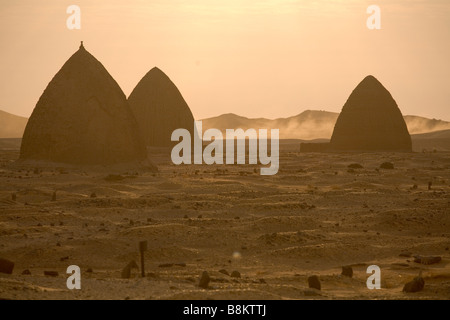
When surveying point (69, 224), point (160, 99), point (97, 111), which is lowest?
point (69, 224)

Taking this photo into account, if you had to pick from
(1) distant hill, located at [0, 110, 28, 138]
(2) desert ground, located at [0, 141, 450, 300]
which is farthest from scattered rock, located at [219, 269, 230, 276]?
(1) distant hill, located at [0, 110, 28, 138]

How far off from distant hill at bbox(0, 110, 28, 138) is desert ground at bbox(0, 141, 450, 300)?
9130cm

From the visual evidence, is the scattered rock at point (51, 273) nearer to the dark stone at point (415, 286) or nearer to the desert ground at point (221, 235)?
the desert ground at point (221, 235)

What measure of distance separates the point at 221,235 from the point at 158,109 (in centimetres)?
2592

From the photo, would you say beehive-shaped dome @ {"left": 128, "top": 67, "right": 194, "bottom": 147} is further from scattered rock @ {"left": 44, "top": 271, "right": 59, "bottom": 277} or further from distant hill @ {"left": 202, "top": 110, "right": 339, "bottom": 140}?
distant hill @ {"left": 202, "top": 110, "right": 339, "bottom": 140}

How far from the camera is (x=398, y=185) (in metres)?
18.2

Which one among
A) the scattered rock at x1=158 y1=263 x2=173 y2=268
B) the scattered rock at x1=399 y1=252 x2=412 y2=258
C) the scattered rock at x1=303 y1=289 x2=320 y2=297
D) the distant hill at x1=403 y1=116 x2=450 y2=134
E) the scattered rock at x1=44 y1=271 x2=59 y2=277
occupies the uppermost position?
the distant hill at x1=403 y1=116 x2=450 y2=134

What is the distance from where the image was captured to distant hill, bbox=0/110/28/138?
106 metres

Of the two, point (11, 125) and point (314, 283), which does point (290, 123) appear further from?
point (314, 283)

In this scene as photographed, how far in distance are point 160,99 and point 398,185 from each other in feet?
64.2

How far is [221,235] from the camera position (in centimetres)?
1051
